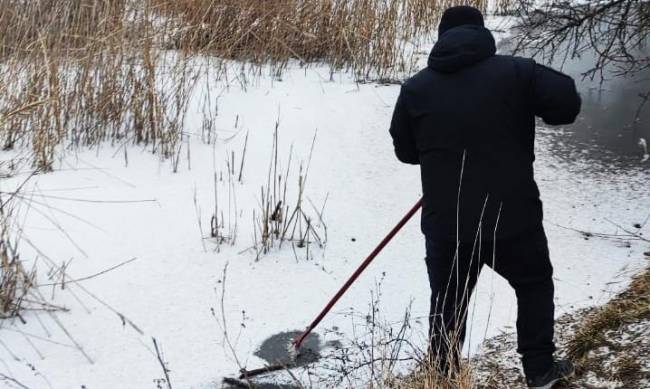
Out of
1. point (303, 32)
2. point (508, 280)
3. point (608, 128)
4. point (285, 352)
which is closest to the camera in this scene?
point (508, 280)

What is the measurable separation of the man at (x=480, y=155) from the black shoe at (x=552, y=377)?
5.0 inches

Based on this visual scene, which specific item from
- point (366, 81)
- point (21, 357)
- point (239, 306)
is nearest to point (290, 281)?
point (239, 306)

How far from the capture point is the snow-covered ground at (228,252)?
3.41 metres

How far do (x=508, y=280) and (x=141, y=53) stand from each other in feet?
11.7

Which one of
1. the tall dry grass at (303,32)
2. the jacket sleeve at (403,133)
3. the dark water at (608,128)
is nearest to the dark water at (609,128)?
the dark water at (608,128)

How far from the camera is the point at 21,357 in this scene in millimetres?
3285

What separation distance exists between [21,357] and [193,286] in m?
0.91

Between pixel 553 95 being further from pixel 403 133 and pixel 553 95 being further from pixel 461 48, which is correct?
pixel 403 133

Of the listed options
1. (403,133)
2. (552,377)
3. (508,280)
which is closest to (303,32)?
(403,133)

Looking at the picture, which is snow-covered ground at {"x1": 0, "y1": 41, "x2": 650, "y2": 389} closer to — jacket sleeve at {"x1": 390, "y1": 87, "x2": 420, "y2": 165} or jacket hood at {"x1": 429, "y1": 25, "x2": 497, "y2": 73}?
jacket sleeve at {"x1": 390, "y1": 87, "x2": 420, "y2": 165}

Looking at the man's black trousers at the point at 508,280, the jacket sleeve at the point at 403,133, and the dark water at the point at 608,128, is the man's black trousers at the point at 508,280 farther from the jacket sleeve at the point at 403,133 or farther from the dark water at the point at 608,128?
the dark water at the point at 608,128

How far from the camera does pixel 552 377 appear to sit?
114 inches

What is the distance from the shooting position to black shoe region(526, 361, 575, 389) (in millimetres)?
2875

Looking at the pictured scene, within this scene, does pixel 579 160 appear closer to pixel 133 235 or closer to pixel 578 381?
pixel 578 381
